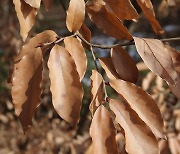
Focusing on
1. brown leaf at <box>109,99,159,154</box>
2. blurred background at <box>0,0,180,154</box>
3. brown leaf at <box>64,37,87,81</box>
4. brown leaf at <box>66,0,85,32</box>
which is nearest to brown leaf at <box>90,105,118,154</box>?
brown leaf at <box>109,99,159,154</box>

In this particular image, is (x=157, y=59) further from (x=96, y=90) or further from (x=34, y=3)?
(x=34, y=3)

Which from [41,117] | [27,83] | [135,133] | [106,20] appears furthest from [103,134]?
[41,117]

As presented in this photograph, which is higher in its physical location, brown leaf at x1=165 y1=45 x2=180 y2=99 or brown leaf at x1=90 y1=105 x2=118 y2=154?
brown leaf at x1=165 y1=45 x2=180 y2=99

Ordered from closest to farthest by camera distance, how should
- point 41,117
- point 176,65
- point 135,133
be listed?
point 135,133
point 176,65
point 41,117

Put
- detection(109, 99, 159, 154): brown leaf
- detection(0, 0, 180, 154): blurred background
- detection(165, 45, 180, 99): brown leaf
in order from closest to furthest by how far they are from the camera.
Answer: detection(109, 99, 159, 154): brown leaf → detection(165, 45, 180, 99): brown leaf → detection(0, 0, 180, 154): blurred background

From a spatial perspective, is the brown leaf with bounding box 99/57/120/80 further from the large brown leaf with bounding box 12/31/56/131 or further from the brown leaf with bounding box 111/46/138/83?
the large brown leaf with bounding box 12/31/56/131

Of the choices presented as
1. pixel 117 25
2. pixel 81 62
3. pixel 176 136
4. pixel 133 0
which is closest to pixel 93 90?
pixel 81 62

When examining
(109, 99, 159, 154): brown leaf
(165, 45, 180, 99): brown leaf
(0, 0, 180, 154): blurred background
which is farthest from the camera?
(0, 0, 180, 154): blurred background

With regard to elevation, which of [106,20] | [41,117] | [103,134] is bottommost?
[41,117]
